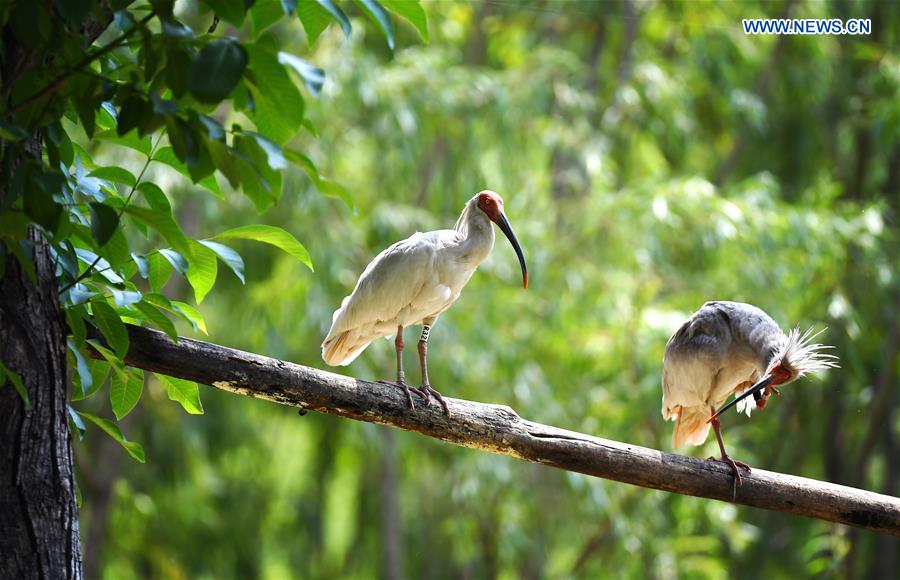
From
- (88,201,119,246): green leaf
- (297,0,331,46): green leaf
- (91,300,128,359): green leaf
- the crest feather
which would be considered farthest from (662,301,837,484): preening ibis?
(88,201,119,246): green leaf

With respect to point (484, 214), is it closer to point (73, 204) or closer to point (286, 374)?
point (286, 374)

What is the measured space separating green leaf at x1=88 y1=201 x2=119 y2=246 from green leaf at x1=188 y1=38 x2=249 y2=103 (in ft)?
1.08

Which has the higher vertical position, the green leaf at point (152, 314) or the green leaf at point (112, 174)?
the green leaf at point (112, 174)

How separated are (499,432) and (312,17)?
158 cm

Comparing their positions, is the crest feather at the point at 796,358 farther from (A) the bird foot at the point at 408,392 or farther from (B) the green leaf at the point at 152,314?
(B) the green leaf at the point at 152,314

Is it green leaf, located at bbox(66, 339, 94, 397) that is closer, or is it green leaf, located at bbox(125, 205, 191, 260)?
green leaf, located at bbox(125, 205, 191, 260)

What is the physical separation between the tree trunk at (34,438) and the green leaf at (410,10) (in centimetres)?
80

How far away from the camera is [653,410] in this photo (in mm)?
7473

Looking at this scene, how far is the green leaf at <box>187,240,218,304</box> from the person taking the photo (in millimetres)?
2006

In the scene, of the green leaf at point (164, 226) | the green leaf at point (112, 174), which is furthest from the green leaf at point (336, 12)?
the green leaf at point (112, 174)

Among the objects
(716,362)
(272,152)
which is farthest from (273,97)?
(716,362)

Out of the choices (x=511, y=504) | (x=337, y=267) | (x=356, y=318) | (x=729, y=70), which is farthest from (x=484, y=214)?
(x=729, y=70)

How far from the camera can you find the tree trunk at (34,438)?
1.91 metres

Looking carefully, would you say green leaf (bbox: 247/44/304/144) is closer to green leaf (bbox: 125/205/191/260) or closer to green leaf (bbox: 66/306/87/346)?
green leaf (bbox: 125/205/191/260)
